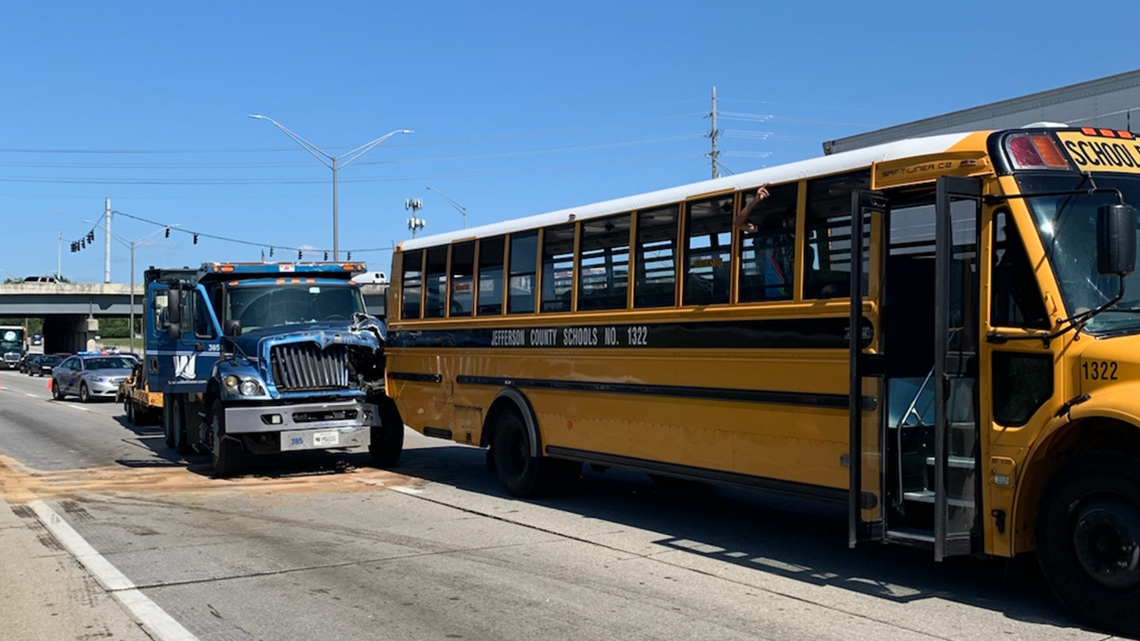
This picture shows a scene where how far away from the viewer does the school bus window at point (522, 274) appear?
444 inches

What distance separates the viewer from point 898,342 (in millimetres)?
7484

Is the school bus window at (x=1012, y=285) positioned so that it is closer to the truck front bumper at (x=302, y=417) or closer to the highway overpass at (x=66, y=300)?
the truck front bumper at (x=302, y=417)

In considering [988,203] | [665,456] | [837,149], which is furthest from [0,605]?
[837,149]

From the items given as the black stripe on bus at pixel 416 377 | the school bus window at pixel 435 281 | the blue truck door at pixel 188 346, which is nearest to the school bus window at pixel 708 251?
the school bus window at pixel 435 281

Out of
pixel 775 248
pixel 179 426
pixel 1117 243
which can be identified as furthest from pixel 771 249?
pixel 179 426

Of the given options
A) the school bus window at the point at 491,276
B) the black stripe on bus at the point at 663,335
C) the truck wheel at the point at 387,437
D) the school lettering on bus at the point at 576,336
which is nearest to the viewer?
the black stripe on bus at the point at 663,335

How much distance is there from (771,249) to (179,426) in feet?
37.1

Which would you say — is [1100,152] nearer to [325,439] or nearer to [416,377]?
[416,377]

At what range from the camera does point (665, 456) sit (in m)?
9.37

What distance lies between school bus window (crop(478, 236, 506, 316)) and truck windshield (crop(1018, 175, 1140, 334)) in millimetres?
6306

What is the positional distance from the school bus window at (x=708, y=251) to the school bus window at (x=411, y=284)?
200 inches

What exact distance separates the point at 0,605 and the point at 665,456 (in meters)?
5.20

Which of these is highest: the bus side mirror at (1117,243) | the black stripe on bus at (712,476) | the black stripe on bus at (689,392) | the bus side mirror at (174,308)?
the bus side mirror at (1117,243)

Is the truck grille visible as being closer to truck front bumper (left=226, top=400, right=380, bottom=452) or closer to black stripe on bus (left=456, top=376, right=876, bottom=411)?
truck front bumper (left=226, top=400, right=380, bottom=452)
